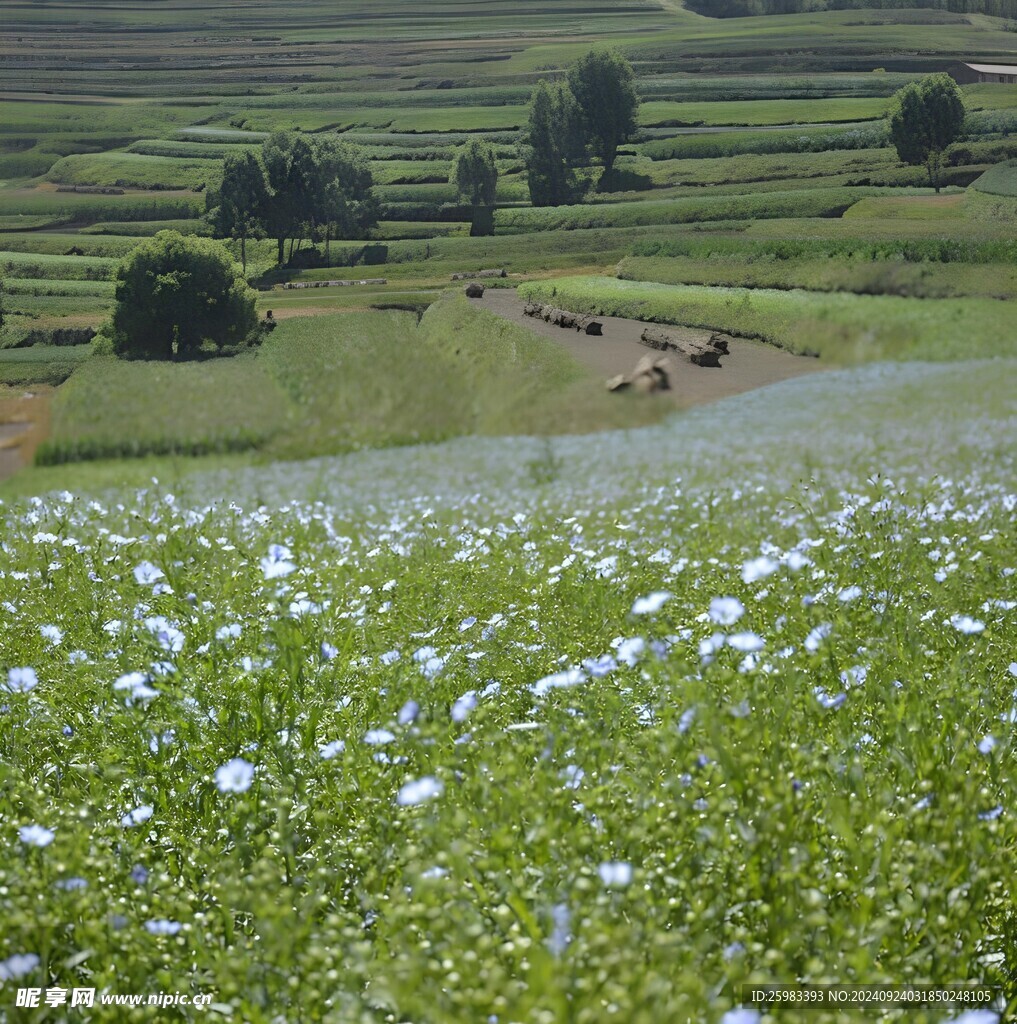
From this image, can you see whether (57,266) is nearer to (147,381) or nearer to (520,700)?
(147,381)

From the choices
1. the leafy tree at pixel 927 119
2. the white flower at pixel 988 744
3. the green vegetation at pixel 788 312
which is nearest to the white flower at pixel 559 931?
the white flower at pixel 988 744

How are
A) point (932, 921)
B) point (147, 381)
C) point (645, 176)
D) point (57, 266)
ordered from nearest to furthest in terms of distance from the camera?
point (932, 921), point (147, 381), point (57, 266), point (645, 176)

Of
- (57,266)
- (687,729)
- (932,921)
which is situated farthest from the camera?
(57,266)

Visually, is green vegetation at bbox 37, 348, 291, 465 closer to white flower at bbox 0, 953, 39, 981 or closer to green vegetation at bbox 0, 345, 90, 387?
green vegetation at bbox 0, 345, 90, 387

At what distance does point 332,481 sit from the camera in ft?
36.6

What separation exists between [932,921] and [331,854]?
1.62m

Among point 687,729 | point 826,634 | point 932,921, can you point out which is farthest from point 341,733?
point 932,921

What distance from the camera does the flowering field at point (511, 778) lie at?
2443 millimetres

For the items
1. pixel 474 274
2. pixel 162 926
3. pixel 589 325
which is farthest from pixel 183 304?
pixel 162 926

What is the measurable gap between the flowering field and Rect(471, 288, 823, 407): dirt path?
2.77m

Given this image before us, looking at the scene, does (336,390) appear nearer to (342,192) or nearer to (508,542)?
(342,192)

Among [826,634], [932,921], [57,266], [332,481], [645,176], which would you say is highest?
[645,176]

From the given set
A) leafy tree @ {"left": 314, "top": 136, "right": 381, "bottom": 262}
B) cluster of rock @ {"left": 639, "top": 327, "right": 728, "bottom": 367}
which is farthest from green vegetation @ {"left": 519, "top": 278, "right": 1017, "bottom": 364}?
leafy tree @ {"left": 314, "top": 136, "right": 381, "bottom": 262}

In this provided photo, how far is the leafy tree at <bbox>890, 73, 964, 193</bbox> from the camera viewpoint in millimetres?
11500
